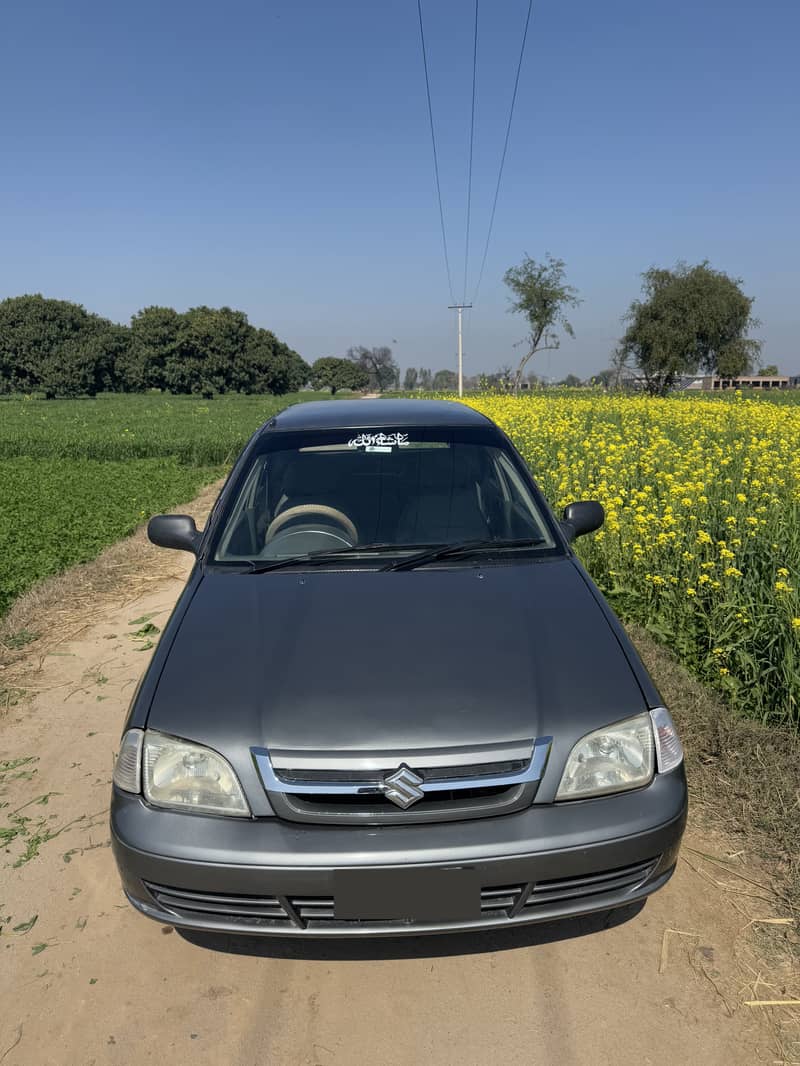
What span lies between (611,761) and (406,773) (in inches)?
23.2

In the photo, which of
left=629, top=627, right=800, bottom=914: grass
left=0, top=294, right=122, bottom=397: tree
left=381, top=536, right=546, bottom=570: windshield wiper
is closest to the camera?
left=629, top=627, right=800, bottom=914: grass

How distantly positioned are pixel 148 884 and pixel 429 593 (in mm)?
1237

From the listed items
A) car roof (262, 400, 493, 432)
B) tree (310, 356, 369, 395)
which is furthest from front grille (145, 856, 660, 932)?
tree (310, 356, 369, 395)

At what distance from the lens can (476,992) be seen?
2111 millimetres

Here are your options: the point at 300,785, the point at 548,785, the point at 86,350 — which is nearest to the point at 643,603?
the point at 548,785

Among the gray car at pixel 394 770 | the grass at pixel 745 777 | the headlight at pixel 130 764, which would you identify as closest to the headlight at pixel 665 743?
the gray car at pixel 394 770

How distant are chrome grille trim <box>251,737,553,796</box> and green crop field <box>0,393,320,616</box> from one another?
5.09 m

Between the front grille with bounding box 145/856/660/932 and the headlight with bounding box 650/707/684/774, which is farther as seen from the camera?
the headlight with bounding box 650/707/684/774

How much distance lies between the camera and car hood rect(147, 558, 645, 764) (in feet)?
6.52

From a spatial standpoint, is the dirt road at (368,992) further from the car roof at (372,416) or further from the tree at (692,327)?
the tree at (692,327)

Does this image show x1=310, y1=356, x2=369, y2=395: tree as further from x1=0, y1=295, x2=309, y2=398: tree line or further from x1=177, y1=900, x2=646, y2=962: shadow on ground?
x1=177, y1=900, x2=646, y2=962: shadow on ground

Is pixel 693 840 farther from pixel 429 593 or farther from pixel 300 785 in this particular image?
pixel 300 785

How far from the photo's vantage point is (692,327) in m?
45.7

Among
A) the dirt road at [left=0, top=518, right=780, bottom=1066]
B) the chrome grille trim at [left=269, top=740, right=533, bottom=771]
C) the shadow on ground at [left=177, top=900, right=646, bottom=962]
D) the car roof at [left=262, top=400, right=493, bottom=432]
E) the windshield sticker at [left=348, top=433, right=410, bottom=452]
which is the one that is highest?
the car roof at [left=262, top=400, right=493, bottom=432]
